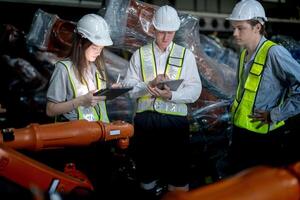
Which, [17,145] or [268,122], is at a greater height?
[17,145]

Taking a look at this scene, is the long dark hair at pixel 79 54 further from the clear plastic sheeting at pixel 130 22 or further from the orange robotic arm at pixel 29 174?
the orange robotic arm at pixel 29 174

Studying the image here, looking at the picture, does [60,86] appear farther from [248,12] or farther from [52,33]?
[248,12]

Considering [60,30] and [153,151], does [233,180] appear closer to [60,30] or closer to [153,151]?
[153,151]

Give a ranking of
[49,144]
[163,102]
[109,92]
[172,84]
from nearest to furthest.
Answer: [49,144], [109,92], [172,84], [163,102]

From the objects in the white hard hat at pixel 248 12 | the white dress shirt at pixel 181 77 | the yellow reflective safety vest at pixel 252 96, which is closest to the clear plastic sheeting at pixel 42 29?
the white dress shirt at pixel 181 77

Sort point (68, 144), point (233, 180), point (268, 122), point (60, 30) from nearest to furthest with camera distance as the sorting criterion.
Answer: point (233, 180) < point (68, 144) < point (268, 122) < point (60, 30)

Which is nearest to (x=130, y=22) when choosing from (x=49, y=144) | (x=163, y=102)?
(x=163, y=102)

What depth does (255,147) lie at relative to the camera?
9.57ft

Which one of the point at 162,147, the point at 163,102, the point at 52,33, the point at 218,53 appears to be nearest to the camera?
the point at 163,102

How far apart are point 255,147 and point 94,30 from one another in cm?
152

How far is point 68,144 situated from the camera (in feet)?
7.73

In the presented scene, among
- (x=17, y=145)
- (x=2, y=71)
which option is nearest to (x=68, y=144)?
(x=17, y=145)

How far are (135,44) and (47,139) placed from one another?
179 centimetres

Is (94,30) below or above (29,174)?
above
